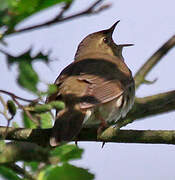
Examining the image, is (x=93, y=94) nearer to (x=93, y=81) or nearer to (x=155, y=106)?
(x=93, y=81)

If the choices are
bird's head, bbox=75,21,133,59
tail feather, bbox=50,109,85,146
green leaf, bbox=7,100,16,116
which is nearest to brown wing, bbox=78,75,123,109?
tail feather, bbox=50,109,85,146

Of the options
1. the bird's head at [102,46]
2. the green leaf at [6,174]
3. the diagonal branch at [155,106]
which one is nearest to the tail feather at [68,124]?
the diagonal branch at [155,106]

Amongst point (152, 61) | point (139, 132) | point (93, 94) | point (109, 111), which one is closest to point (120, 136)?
point (139, 132)

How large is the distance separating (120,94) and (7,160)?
11.2 feet

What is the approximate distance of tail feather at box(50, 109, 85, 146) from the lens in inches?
131

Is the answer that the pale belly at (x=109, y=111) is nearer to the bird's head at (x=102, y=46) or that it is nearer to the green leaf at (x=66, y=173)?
the bird's head at (x=102, y=46)

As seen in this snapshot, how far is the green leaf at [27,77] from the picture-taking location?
119 cm

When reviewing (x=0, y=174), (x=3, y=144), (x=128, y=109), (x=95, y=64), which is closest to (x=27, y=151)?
(x=0, y=174)

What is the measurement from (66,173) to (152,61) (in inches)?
101

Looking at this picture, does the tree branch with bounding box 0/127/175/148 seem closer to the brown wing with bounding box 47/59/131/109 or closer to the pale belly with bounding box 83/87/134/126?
the brown wing with bounding box 47/59/131/109

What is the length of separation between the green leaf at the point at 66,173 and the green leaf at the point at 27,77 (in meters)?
0.23

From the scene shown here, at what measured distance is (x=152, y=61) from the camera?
12.1ft

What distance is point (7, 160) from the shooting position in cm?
131

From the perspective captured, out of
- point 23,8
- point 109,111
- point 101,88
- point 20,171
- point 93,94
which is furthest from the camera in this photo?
point 109,111
